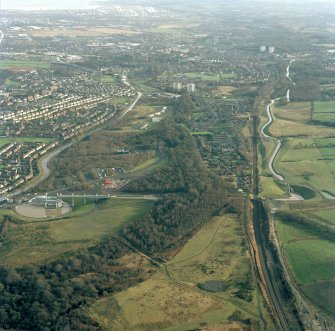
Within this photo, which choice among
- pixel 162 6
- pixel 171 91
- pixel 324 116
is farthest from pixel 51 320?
pixel 162 6

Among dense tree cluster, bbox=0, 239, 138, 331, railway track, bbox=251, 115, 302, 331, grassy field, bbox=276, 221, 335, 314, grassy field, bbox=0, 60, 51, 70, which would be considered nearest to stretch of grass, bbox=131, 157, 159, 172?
railway track, bbox=251, 115, 302, 331

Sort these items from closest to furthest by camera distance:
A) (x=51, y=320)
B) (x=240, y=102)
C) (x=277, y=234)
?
(x=51, y=320)
(x=277, y=234)
(x=240, y=102)

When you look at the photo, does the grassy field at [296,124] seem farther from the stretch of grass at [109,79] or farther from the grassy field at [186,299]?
the stretch of grass at [109,79]

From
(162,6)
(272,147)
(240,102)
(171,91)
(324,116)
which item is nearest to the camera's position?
(272,147)

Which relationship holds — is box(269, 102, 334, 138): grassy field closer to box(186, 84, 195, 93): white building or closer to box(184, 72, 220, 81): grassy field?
box(186, 84, 195, 93): white building

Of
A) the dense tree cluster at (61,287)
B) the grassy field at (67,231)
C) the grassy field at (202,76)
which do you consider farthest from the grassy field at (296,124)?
the dense tree cluster at (61,287)

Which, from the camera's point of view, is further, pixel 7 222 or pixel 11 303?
pixel 7 222

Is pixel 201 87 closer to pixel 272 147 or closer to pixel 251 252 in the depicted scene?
pixel 272 147
